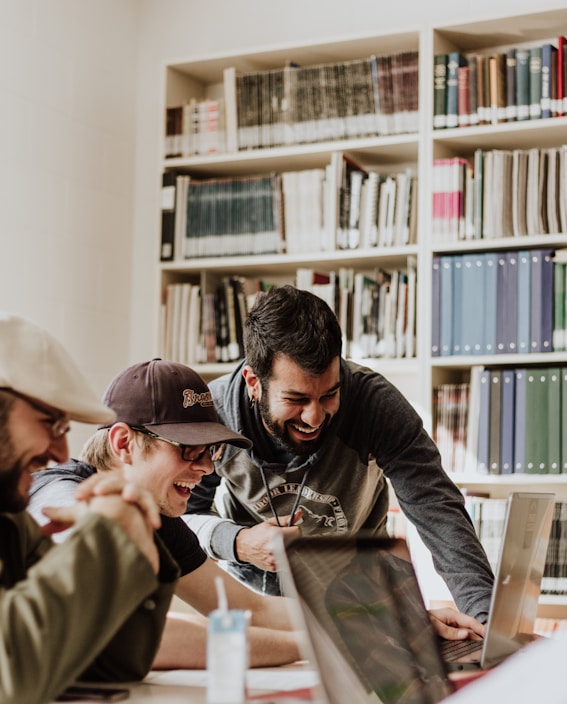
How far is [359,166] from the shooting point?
3.58m

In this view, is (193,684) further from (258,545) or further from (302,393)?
(302,393)

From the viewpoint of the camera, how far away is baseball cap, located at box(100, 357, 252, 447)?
1793 millimetres

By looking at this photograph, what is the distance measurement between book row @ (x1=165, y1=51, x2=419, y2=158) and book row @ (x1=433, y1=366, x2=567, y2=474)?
91 cm

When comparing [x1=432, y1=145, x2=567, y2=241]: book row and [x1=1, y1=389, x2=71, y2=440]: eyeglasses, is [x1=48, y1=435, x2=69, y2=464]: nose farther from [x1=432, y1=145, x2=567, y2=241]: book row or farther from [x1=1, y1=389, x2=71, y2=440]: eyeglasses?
[x1=432, y1=145, x2=567, y2=241]: book row

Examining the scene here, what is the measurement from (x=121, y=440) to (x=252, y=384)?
0.47m

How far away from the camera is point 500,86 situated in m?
3.33

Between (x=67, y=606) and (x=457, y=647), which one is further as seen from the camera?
(x=457, y=647)

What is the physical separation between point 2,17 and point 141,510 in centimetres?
268

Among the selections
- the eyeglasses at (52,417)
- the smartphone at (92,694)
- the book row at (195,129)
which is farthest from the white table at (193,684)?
the book row at (195,129)

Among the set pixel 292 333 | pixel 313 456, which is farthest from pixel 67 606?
pixel 313 456

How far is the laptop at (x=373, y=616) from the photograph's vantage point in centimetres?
114

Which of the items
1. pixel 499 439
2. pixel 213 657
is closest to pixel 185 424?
pixel 213 657

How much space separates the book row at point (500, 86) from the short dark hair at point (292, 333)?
1440 millimetres

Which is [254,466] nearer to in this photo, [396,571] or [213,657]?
[396,571]
